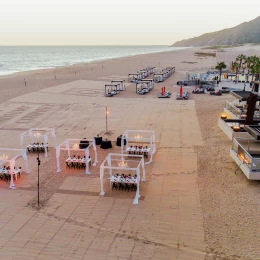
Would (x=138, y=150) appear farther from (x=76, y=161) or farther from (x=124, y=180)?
(x=124, y=180)

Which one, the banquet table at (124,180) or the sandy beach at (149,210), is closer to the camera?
the sandy beach at (149,210)

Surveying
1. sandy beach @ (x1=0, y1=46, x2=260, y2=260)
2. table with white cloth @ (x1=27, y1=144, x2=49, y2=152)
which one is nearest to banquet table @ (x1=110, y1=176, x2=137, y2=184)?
sandy beach @ (x1=0, y1=46, x2=260, y2=260)

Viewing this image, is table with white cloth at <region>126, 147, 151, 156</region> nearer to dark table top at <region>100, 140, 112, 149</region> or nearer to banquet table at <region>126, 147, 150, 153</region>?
banquet table at <region>126, 147, 150, 153</region>

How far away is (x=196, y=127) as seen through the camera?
24.9 m

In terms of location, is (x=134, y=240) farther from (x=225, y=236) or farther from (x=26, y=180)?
(x=26, y=180)

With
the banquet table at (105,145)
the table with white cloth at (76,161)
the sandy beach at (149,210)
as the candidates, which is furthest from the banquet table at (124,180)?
the banquet table at (105,145)

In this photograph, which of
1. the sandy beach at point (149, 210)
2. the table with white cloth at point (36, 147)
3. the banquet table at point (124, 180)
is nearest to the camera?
the sandy beach at point (149, 210)

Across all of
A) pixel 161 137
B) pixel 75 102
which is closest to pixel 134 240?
pixel 161 137

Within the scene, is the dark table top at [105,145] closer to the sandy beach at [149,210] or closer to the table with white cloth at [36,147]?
the sandy beach at [149,210]

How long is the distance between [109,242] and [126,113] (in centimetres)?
2066

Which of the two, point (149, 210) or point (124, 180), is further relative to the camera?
point (124, 180)

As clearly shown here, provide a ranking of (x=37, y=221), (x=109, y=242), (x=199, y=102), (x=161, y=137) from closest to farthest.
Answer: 1. (x=109, y=242)
2. (x=37, y=221)
3. (x=161, y=137)
4. (x=199, y=102)

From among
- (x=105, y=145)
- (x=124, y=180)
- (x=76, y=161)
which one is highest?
(x=124, y=180)

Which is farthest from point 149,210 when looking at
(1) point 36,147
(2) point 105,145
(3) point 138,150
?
(1) point 36,147
